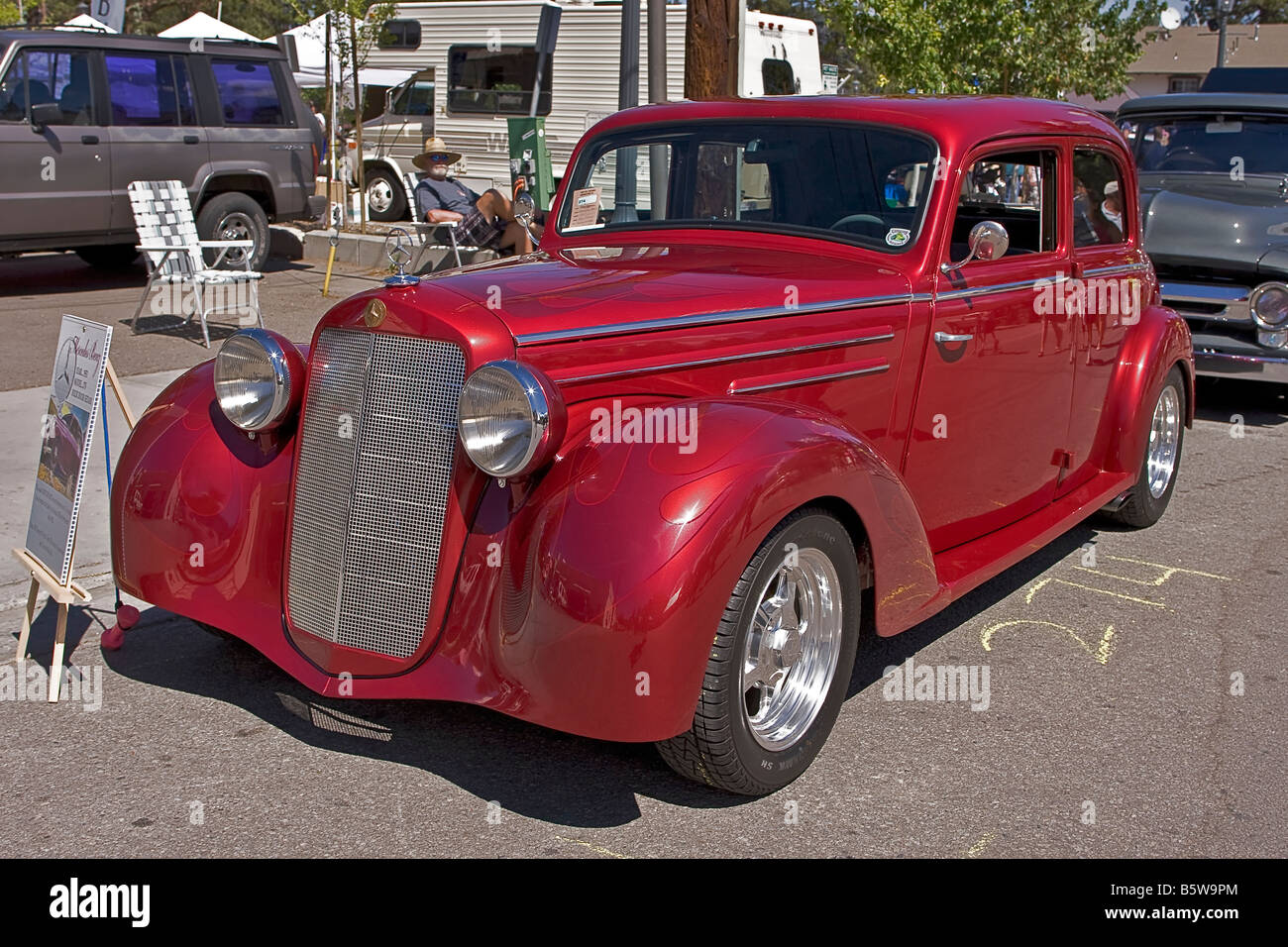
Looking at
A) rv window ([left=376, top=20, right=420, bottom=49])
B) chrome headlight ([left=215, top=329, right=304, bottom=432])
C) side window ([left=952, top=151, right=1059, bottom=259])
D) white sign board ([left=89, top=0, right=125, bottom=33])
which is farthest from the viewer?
rv window ([left=376, top=20, right=420, bottom=49])

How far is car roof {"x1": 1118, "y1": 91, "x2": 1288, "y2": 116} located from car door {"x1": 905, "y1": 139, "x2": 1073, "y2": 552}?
5.34 meters

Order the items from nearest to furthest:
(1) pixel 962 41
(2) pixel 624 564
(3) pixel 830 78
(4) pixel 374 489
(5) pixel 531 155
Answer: (2) pixel 624 564, (4) pixel 374 489, (5) pixel 531 155, (1) pixel 962 41, (3) pixel 830 78

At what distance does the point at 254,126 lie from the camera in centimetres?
1276

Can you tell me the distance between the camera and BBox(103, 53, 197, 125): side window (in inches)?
464

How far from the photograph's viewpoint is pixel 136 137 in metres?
11.8

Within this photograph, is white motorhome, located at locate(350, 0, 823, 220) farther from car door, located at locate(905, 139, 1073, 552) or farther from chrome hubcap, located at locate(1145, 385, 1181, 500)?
car door, located at locate(905, 139, 1073, 552)

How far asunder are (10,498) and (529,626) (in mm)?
3880

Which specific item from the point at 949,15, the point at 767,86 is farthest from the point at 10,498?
the point at 949,15

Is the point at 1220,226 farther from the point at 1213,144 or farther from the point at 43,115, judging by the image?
the point at 43,115

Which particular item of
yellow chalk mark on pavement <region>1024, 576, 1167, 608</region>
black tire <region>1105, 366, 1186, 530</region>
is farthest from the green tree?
yellow chalk mark on pavement <region>1024, 576, 1167, 608</region>

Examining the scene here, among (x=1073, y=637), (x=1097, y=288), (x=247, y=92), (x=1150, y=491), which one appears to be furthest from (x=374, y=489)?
(x=247, y=92)

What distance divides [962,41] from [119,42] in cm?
1072

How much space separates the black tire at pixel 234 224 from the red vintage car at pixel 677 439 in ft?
27.0

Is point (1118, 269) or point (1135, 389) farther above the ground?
point (1118, 269)
